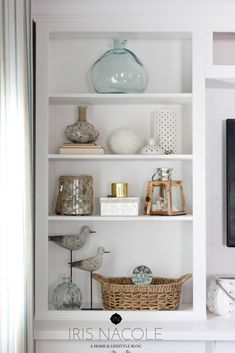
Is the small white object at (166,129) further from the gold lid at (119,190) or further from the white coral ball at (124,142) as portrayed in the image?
the gold lid at (119,190)

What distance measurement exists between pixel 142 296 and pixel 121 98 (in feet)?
3.58

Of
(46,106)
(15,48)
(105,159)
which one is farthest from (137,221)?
(15,48)

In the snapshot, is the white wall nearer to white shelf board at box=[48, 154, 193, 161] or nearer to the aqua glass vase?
the aqua glass vase

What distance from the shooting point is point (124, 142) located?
3.19 m

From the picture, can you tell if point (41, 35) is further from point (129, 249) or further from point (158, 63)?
point (129, 249)

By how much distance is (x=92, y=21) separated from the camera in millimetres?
3127

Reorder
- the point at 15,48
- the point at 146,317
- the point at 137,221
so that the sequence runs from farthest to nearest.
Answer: the point at 137,221, the point at 146,317, the point at 15,48

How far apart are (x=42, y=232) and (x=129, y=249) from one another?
1.89 ft

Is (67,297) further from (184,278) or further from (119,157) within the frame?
(119,157)

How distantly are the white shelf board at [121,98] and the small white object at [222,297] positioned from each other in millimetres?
1046

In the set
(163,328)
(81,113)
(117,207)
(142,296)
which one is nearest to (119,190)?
(117,207)

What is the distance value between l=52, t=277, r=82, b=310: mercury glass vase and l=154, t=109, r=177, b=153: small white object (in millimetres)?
936

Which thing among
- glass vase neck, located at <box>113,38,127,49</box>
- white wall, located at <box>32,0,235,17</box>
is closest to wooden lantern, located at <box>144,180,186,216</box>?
glass vase neck, located at <box>113,38,127,49</box>

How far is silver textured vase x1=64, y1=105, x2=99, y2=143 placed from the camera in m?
3.16
